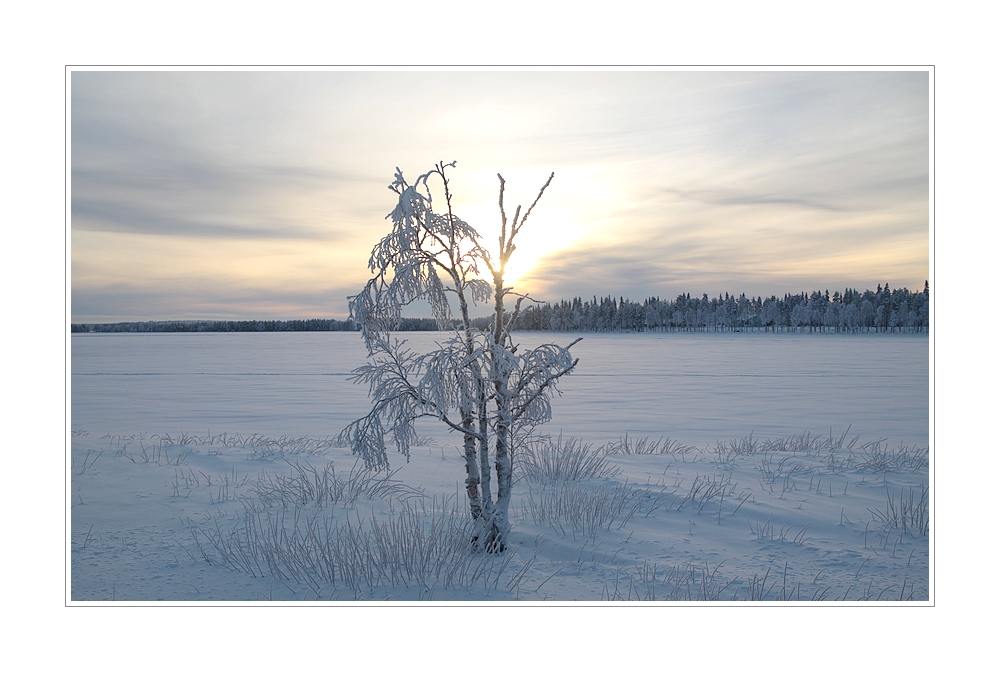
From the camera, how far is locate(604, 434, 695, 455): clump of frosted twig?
27.6 feet

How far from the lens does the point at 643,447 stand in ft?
28.7

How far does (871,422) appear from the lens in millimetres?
12195

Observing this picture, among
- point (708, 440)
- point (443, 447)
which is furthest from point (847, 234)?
point (443, 447)

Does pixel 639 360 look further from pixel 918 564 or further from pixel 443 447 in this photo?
pixel 918 564

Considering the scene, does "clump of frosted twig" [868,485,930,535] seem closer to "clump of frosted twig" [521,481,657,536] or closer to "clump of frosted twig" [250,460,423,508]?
"clump of frosted twig" [521,481,657,536]

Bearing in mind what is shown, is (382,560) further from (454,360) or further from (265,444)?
(265,444)

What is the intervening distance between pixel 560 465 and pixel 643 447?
2463 mm

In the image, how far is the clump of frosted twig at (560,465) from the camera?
6.62 meters

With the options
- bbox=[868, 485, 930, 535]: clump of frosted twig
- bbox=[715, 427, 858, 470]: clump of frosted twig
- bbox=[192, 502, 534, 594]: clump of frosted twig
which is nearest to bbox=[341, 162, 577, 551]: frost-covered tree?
bbox=[192, 502, 534, 594]: clump of frosted twig

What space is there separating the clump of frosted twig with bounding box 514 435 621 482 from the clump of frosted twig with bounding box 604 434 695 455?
1.16 meters

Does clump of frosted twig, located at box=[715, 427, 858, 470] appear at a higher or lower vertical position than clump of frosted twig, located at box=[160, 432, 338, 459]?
lower

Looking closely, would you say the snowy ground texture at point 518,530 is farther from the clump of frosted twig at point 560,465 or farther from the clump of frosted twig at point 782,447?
the clump of frosted twig at point 782,447

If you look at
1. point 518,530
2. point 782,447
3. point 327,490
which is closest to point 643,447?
point 782,447

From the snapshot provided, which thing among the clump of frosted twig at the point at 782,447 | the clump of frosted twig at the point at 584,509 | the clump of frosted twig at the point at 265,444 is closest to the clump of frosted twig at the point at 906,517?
the clump of frosted twig at the point at 584,509
